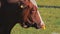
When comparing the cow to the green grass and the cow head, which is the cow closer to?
the cow head

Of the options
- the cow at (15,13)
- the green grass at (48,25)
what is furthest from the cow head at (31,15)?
the green grass at (48,25)

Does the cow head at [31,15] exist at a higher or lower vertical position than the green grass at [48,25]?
higher

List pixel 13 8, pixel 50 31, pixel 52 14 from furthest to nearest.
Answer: pixel 52 14
pixel 50 31
pixel 13 8

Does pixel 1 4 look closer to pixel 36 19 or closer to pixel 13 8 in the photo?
pixel 13 8

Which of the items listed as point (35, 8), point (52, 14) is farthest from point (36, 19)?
point (52, 14)

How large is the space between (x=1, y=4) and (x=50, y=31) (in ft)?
14.2

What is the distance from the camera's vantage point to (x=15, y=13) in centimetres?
439

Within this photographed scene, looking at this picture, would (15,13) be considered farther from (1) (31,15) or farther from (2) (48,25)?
(2) (48,25)

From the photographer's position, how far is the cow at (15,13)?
172 inches

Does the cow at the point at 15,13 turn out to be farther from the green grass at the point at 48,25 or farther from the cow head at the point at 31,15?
the green grass at the point at 48,25

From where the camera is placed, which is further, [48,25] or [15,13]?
[48,25]

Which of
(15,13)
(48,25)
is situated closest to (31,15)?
(15,13)

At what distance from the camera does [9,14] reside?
4.42 metres

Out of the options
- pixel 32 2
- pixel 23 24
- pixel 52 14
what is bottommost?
pixel 52 14
